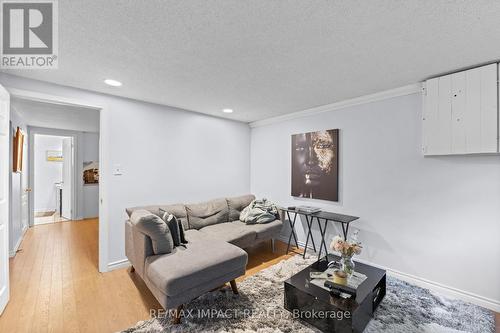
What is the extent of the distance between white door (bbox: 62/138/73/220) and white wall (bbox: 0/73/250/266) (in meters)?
4.05

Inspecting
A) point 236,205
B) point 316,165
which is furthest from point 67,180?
point 316,165

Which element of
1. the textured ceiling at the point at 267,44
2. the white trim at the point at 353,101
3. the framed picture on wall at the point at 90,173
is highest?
the textured ceiling at the point at 267,44

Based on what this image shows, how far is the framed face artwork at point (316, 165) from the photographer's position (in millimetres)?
3438

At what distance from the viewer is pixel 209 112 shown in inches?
156

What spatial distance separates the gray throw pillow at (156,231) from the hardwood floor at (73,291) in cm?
57

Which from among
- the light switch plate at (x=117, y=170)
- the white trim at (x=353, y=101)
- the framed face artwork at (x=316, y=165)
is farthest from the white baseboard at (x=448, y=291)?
the light switch plate at (x=117, y=170)

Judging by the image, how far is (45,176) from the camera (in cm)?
703

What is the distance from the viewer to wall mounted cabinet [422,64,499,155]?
7.02 ft

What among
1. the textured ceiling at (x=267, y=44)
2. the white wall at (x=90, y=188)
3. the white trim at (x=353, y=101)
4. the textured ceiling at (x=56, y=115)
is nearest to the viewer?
the textured ceiling at (x=267, y=44)

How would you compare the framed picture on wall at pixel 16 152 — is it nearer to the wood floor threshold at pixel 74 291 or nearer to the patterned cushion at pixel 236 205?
the wood floor threshold at pixel 74 291

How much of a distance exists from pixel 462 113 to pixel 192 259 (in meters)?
3.19

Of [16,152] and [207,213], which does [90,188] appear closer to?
[16,152]

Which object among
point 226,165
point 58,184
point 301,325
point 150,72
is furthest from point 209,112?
point 58,184

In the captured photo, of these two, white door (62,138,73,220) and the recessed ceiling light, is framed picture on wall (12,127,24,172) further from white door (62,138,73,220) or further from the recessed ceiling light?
white door (62,138,73,220)
